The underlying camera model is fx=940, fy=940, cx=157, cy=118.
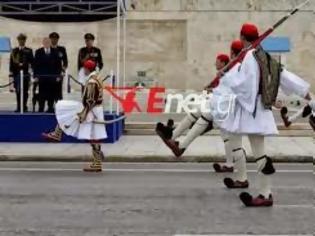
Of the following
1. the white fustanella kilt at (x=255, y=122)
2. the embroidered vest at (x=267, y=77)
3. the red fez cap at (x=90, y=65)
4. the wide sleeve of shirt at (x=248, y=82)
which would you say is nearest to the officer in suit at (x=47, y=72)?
the red fez cap at (x=90, y=65)

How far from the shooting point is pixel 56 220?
390 inches

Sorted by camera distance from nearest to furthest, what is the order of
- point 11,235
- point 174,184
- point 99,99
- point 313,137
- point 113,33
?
point 11,235 → point 174,184 → point 99,99 → point 313,137 → point 113,33

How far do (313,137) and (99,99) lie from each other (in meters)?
6.25

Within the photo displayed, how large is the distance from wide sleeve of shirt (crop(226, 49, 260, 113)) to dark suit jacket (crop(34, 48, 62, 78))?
29.6 ft

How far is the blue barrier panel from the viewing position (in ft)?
61.7

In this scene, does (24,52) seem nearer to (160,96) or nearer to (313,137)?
(160,96)

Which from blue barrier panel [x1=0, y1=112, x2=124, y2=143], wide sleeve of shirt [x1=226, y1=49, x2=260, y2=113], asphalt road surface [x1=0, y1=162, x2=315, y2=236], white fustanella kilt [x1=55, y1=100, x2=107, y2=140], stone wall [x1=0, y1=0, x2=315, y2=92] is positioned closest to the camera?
asphalt road surface [x1=0, y1=162, x2=315, y2=236]

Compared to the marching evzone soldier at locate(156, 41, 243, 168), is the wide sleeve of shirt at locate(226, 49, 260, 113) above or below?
above

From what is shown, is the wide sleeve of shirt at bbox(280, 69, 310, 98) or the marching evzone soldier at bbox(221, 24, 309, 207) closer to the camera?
the marching evzone soldier at bbox(221, 24, 309, 207)

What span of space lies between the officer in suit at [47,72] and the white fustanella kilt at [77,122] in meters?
4.09

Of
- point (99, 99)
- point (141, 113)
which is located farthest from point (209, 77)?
point (99, 99)

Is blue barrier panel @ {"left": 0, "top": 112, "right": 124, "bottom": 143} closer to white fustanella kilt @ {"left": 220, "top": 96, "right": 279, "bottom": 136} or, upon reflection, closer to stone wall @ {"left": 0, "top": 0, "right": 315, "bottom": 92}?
white fustanella kilt @ {"left": 220, "top": 96, "right": 279, "bottom": 136}

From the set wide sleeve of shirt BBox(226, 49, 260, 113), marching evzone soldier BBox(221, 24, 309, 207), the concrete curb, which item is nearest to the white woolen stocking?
marching evzone soldier BBox(221, 24, 309, 207)

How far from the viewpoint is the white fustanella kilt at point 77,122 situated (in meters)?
14.8
